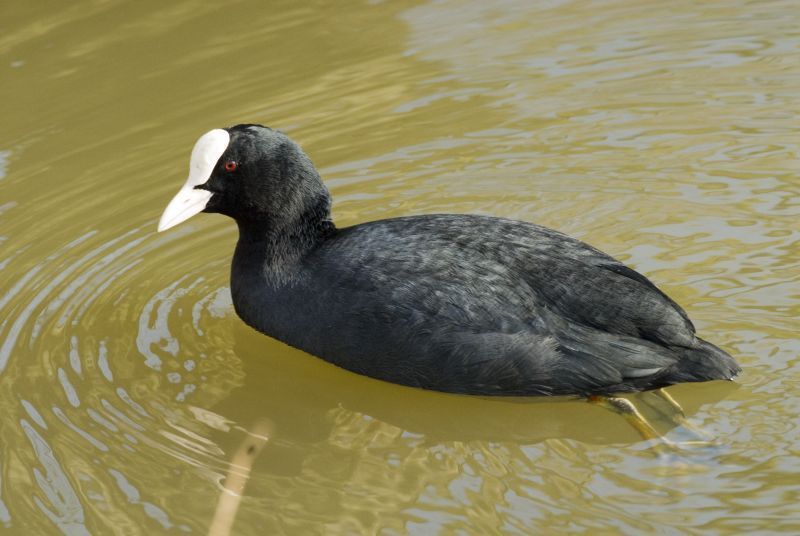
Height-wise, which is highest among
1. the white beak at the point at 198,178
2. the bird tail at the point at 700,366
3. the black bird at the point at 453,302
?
the white beak at the point at 198,178

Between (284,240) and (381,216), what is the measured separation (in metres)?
1.08

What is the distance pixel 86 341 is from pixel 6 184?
63.8 inches

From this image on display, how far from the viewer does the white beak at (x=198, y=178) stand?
464 centimetres

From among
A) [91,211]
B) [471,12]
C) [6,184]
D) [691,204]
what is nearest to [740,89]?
[691,204]

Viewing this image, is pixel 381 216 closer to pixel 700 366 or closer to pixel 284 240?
pixel 284 240

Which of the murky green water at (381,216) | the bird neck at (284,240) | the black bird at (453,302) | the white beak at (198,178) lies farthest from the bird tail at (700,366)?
the white beak at (198,178)

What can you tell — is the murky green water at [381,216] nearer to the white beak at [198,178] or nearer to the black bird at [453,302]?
the black bird at [453,302]

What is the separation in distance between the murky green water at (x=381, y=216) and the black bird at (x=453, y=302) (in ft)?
0.61

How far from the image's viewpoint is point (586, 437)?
163 inches

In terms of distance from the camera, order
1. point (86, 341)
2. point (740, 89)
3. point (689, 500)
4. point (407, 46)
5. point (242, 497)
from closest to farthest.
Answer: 1. point (689, 500)
2. point (242, 497)
3. point (86, 341)
4. point (740, 89)
5. point (407, 46)

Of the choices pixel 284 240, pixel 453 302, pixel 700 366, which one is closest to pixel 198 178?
pixel 284 240

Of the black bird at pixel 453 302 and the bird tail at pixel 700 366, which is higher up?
the black bird at pixel 453 302

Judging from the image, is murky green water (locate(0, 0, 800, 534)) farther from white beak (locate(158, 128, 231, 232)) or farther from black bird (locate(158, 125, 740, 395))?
white beak (locate(158, 128, 231, 232))

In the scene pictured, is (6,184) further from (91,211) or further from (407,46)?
(407,46)
